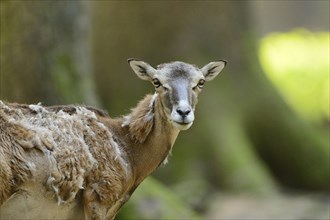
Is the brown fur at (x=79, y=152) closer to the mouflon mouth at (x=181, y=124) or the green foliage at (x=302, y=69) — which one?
the mouflon mouth at (x=181, y=124)

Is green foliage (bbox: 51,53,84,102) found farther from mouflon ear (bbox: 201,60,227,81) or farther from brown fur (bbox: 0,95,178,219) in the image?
mouflon ear (bbox: 201,60,227,81)

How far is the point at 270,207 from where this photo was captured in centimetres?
1614

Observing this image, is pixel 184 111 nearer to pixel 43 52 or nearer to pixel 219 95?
pixel 43 52

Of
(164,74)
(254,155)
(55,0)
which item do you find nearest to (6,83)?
(55,0)

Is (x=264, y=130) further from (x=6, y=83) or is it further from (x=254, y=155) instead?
(x=6, y=83)

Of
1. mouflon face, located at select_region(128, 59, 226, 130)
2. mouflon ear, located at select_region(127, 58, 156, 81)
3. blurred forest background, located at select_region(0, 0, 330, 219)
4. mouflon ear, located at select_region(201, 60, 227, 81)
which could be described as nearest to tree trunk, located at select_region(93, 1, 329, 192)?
blurred forest background, located at select_region(0, 0, 330, 219)

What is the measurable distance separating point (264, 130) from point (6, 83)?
7573 millimetres

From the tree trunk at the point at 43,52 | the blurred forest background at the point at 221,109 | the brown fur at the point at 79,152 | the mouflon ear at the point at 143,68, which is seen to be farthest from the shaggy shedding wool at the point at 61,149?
the blurred forest background at the point at 221,109

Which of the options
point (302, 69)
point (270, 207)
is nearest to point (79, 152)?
point (270, 207)

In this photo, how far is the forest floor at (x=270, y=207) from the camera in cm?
1539

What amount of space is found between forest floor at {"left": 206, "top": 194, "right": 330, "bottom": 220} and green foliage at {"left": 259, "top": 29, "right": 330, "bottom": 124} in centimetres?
611

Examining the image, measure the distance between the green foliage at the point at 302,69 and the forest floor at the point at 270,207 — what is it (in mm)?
6113

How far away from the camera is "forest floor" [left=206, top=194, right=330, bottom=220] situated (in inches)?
606

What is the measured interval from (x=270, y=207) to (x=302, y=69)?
1120 centimetres
